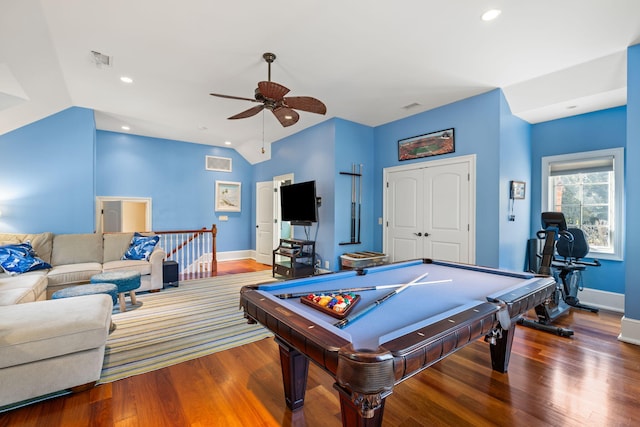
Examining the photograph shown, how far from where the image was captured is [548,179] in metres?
4.33

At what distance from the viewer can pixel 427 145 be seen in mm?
4551

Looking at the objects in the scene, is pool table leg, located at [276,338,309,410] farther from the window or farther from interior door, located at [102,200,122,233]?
interior door, located at [102,200,122,233]

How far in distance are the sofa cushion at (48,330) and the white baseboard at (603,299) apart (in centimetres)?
564

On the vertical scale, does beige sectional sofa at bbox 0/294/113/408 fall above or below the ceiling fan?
below

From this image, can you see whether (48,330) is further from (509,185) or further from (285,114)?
(509,185)

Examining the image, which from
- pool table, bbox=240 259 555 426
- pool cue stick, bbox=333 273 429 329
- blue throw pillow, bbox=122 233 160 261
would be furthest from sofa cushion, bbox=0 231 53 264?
pool cue stick, bbox=333 273 429 329

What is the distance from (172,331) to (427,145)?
4.32m

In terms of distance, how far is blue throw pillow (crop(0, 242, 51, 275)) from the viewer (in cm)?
341

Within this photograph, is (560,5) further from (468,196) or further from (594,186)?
(594,186)

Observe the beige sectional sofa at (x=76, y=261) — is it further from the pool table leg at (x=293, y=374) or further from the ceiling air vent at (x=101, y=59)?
the pool table leg at (x=293, y=374)

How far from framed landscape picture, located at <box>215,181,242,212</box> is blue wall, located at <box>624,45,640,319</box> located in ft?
23.4

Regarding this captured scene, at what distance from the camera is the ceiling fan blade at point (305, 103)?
115 inches

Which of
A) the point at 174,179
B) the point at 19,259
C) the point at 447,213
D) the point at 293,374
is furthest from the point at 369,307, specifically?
the point at 174,179

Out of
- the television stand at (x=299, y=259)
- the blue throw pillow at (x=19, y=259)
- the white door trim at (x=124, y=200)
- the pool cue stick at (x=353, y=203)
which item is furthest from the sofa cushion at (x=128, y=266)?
the pool cue stick at (x=353, y=203)
